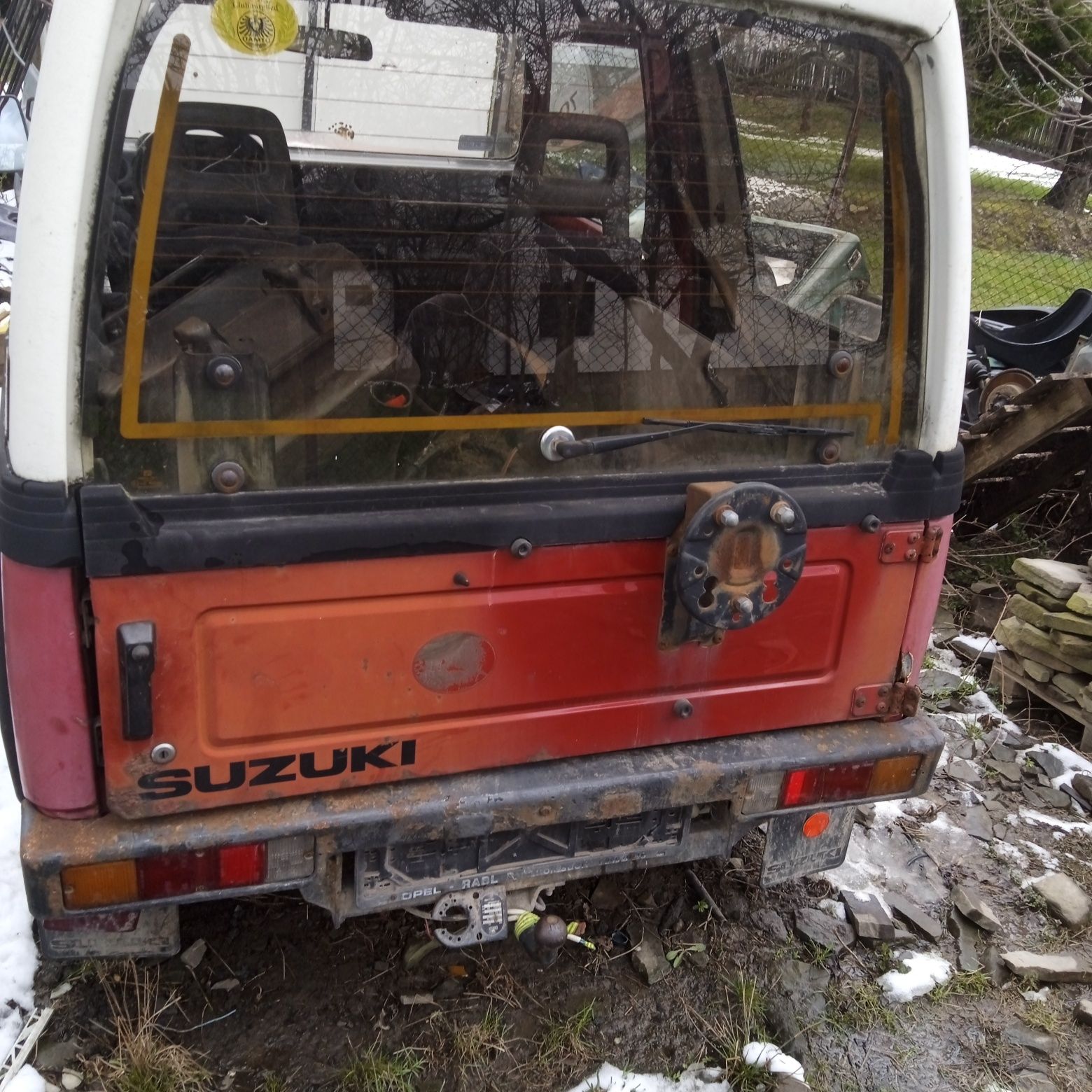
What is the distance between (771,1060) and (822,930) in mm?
567

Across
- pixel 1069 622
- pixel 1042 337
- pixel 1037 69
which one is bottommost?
pixel 1069 622

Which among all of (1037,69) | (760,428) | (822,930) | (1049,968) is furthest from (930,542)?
(1037,69)

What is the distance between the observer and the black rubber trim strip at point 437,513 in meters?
1.80

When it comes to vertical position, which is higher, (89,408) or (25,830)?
(89,408)

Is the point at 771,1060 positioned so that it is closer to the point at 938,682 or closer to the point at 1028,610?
the point at 938,682

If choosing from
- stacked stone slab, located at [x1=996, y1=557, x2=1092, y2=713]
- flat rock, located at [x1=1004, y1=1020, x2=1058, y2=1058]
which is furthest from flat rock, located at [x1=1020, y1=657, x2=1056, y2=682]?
flat rock, located at [x1=1004, y1=1020, x2=1058, y2=1058]

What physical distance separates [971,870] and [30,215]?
3266mm

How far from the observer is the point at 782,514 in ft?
6.95

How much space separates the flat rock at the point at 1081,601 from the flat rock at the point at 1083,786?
2.09 feet

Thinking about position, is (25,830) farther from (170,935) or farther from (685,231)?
(685,231)

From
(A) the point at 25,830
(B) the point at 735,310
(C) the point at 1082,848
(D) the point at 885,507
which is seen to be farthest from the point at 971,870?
(A) the point at 25,830

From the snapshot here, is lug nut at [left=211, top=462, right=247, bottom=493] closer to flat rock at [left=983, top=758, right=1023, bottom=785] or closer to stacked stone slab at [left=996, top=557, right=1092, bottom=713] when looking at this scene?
flat rock at [left=983, top=758, right=1023, bottom=785]

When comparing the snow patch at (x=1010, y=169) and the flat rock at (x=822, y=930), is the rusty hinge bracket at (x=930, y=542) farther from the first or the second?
the snow patch at (x=1010, y=169)

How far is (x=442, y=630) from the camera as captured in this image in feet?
6.86
